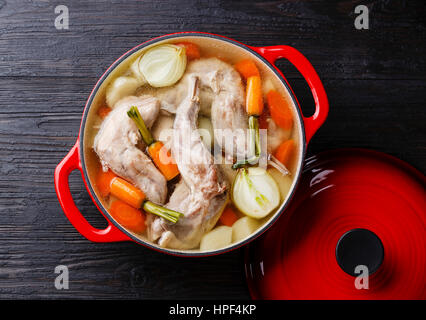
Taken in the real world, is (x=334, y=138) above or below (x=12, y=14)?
below

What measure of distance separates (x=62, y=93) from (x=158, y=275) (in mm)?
659

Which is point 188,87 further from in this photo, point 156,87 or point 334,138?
point 334,138

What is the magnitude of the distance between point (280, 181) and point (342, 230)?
0.24 meters

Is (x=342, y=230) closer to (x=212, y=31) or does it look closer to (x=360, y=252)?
(x=360, y=252)

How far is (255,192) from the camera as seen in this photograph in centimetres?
121

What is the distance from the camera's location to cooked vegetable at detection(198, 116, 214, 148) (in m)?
1.24

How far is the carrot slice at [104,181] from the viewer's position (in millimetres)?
1227

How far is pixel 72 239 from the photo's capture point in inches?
56.5

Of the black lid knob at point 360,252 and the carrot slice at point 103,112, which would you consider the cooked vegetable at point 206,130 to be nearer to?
the carrot slice at point 103,112

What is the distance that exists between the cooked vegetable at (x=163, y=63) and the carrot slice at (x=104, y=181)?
0.94 feet

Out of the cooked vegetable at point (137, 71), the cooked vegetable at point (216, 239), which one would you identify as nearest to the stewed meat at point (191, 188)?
the cooked vegetable at point (216, 239)

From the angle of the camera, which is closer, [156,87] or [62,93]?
[156,87]

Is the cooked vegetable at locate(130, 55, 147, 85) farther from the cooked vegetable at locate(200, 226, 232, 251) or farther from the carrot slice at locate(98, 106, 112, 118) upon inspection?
the cooked vegetable at locate(200, 226, 232, 251)
